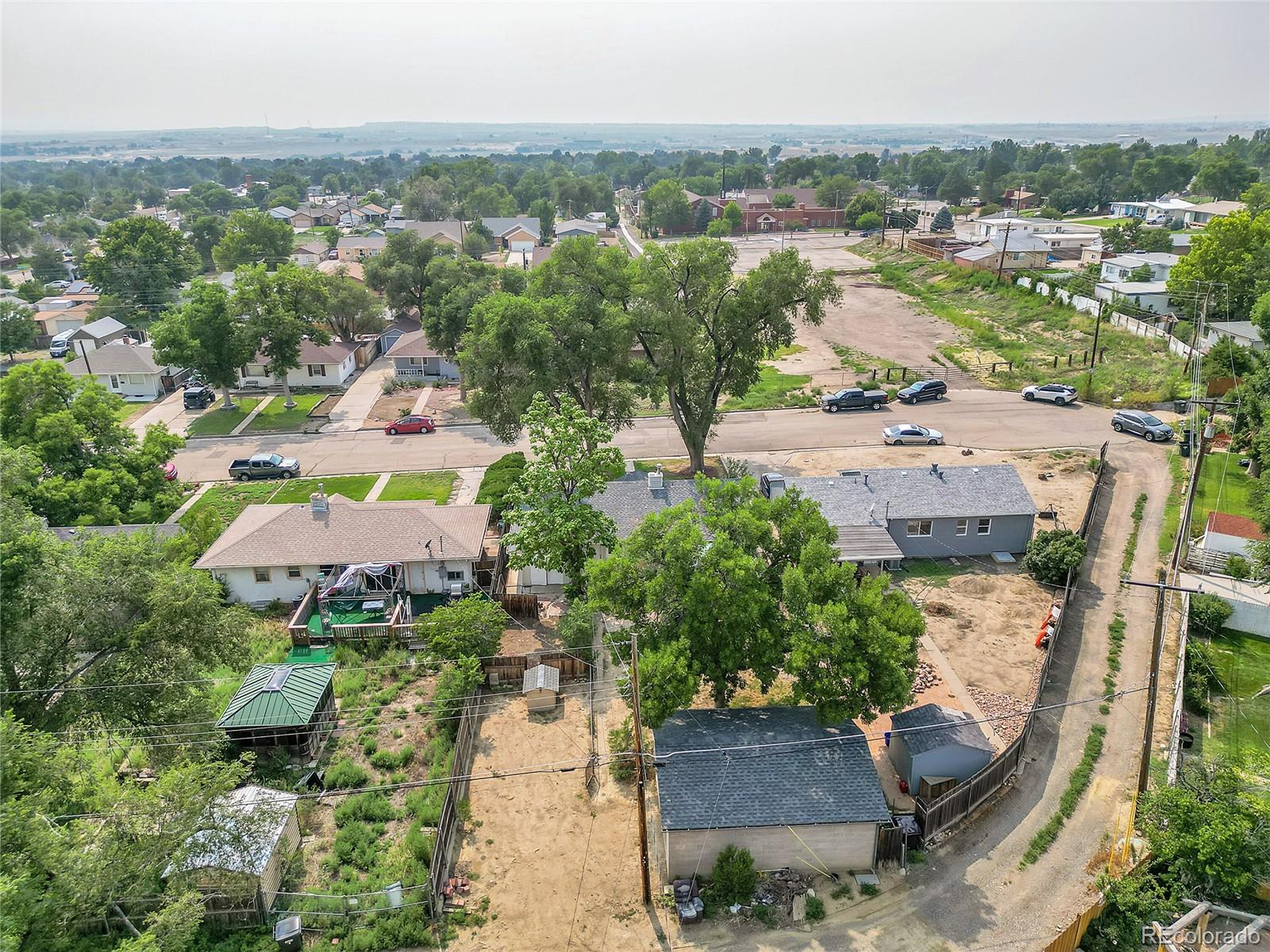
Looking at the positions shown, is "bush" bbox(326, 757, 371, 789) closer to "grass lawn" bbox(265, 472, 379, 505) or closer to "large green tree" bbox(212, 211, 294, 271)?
"grass lawn" bbox(265, 472, 379, 505)

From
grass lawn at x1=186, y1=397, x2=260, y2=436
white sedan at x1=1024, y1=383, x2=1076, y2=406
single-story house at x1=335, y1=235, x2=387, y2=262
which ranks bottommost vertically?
grass lawn at x1=186, y1=397, x2=260, y2=436

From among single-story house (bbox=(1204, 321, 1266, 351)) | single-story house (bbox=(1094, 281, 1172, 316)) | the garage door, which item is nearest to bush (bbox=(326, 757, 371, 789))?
the garage door

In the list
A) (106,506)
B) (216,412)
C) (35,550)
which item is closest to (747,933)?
(35,550)

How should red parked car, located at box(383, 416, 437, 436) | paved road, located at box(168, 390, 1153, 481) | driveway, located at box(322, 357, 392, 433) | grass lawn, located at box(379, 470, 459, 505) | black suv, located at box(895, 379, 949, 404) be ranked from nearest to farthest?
grass lawn, located at box(379, 470, 459, 505) → paved road, located at box(168, 390, 1153, 481) → red parked car, located at box(383, 416, 437, 436) → driveway, located at box(322, 357, 392, 433) → black suv, located at box(895, 379, 949, 404)

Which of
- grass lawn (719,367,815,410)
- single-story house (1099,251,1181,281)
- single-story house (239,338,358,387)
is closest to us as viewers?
grass lawn (719,367,815,410)

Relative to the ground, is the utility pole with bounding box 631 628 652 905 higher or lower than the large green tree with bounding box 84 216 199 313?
lower

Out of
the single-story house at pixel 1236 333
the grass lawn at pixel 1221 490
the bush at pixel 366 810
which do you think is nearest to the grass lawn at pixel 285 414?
the bush at pixel 366 810

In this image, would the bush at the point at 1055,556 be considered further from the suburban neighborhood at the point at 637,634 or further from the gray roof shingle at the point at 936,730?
the gray roof shingle at the point at 936,730
